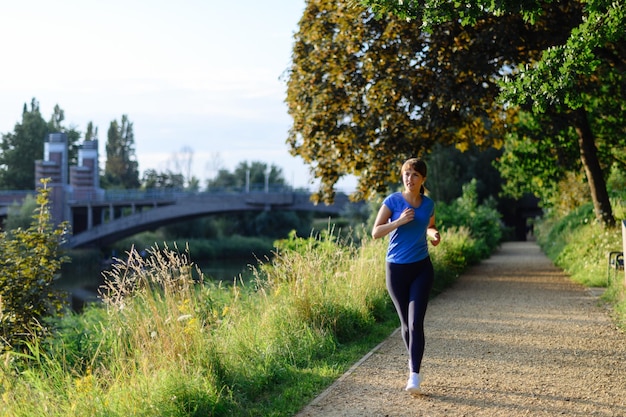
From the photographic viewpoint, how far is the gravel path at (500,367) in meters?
5.39

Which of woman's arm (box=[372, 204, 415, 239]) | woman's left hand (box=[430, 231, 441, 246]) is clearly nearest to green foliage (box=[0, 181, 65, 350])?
woman's arm (box=[372, 204, 415, 239])

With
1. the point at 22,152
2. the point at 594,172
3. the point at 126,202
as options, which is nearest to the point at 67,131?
the point at 22,152

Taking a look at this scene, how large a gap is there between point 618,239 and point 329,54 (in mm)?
6120

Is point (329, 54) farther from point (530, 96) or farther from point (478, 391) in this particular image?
point (478, 391)

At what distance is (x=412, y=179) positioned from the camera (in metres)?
5.67

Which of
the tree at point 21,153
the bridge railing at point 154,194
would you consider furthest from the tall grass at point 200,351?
the tree at point 21,153

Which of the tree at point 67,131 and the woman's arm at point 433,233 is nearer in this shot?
the woman's arm at point 433,233

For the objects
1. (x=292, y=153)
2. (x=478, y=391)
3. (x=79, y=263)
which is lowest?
(x=79, y=263)

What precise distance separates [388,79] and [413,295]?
9126 mm

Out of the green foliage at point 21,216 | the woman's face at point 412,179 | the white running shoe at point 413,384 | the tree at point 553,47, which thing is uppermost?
the tree at point 553,47

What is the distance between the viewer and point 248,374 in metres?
5.91

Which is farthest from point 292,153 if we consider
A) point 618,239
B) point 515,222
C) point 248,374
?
point 515,222

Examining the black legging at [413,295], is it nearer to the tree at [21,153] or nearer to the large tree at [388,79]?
the large tree at [388,79]

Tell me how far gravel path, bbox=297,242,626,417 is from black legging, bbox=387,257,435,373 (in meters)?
0.36
